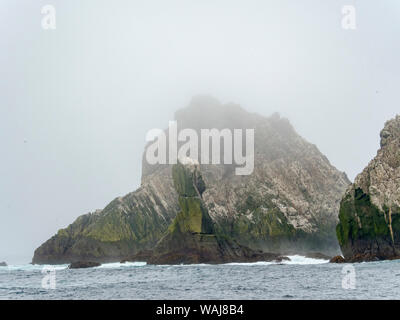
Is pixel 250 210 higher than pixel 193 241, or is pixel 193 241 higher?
pixel 250 210

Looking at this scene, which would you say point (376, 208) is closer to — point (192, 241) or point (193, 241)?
point (193, 241)

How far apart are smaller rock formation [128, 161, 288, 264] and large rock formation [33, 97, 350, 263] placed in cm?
2564

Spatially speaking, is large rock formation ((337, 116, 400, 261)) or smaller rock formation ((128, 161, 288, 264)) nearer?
large rock formation ((337, 116, 400, 261))

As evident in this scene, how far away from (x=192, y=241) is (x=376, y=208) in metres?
39.2

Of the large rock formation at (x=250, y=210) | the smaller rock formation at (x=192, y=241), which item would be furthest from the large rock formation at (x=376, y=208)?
the large rock formation at (x=250, y=210)

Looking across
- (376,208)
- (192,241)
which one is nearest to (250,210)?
(192,241)

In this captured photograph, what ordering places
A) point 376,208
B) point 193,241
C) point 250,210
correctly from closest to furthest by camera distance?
point 376,208
point 193,241
point 250,210

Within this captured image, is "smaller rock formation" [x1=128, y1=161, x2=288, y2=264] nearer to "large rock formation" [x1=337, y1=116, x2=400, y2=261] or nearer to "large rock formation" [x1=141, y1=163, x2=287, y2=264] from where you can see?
"large rock formation" [x1=141, y1=163, x2=287, y2=264]

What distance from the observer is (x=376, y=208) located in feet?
226

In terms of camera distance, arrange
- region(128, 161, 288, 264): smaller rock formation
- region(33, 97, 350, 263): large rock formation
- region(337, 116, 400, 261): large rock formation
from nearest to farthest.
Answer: region(337, 116, 400, 261): large rock formation < region(128, 161, 288, 264): smaller rock formation < region(33, 97, 350, 263): large rock formation

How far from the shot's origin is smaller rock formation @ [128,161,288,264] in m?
90.9

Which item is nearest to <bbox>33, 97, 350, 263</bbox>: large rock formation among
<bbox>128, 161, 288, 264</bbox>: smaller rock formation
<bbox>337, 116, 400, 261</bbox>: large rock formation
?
<bbox>128, 161, 288, 264</bbox>: smaller rock formation
